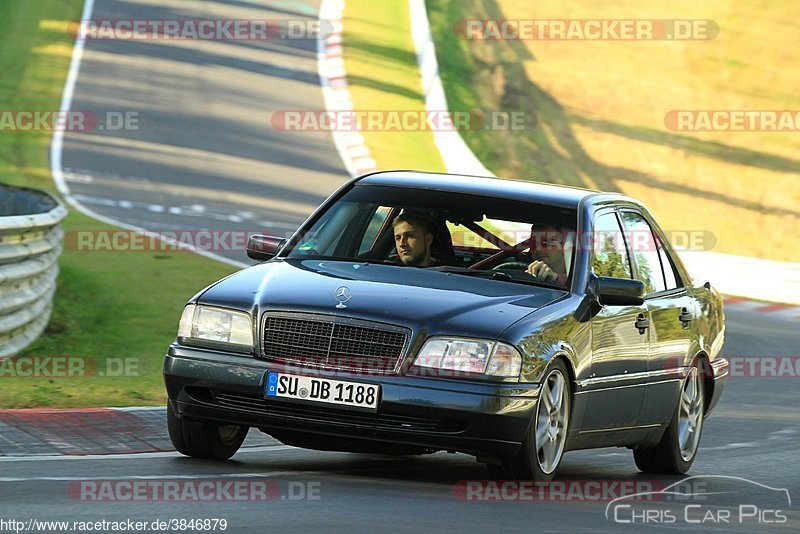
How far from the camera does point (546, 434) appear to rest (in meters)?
8.64

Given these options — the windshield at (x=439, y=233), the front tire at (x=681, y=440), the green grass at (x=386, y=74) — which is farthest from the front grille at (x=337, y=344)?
the green grass at (x=386, y=74)

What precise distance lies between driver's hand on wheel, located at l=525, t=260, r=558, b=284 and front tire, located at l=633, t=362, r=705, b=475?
1610mm

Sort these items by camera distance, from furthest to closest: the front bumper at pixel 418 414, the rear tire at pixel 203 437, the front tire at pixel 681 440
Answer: the front tire at pixel 681 440 < the rear tire at pixel 203 437 < the front bumper at pixel 418 414

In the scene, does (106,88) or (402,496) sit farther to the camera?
(106,88)

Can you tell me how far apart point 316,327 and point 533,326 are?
1.03 metres

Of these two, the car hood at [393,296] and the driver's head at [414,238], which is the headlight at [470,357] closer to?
the car hood at [393,296]

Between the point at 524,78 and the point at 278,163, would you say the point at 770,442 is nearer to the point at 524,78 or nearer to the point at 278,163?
the point at 278,163

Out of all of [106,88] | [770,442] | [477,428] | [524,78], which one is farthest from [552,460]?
[524,78]

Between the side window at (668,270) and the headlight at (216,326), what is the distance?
3.23 meters

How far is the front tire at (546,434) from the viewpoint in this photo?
842 centimetres

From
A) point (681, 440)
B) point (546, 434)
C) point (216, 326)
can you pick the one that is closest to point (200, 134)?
point (681, 440)

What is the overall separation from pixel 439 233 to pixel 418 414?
1.75m

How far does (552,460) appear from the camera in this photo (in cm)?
877

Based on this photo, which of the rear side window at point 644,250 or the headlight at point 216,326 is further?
the rear side window at point 644,250
